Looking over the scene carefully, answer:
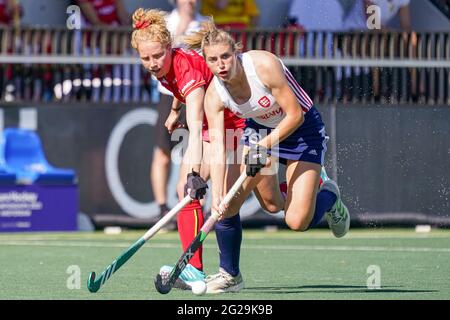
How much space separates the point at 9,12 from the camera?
576 inches

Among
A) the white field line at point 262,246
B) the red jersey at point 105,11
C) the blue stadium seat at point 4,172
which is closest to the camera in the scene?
the white field line at point 262,246

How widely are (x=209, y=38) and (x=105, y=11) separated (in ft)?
21.8

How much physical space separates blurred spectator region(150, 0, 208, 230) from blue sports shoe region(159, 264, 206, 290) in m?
4.26

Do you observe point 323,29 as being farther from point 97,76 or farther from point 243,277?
point 243,277

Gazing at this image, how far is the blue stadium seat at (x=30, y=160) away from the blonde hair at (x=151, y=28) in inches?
191

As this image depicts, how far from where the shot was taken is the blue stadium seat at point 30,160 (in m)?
13.4

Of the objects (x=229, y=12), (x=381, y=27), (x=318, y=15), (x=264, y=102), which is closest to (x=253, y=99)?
(x=264, y=102)

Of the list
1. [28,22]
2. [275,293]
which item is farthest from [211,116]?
[28,22]

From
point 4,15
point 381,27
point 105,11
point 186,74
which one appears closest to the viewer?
point 186,74

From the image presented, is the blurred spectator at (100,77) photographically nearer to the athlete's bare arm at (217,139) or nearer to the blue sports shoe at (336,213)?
the blue sports shoe at (336,213)

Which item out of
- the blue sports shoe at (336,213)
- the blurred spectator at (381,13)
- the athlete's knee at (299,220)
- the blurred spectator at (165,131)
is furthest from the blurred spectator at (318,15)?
the athlete's knee at (299,220)

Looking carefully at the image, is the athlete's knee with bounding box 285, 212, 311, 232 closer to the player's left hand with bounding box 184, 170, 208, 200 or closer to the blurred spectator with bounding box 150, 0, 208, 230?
the player's left hand with bounding box 184, 170, 208, 200

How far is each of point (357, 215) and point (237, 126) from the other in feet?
15.7

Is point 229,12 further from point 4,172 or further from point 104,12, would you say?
point 4,172
